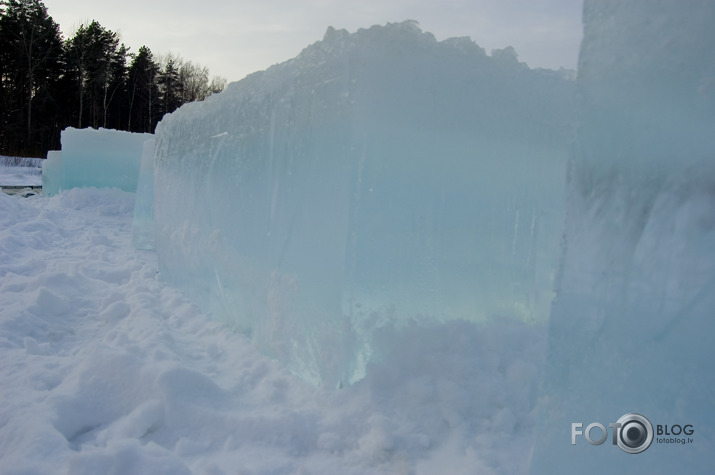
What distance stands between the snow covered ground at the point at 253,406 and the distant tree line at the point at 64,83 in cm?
2428

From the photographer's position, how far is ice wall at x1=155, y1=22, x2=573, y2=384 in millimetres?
1969

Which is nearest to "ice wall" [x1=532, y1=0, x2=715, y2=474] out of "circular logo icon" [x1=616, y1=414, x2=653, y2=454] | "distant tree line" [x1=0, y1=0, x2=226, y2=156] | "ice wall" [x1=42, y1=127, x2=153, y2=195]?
"circular logo icon" [x1=616, y1=414, x2=653, y2=454]

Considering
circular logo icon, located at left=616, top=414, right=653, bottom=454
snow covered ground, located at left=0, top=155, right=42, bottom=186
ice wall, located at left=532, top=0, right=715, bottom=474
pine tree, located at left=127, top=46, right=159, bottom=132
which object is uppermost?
pine tree, located at left=127, top=46, right=159, bottom=132

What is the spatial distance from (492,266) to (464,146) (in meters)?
0.60

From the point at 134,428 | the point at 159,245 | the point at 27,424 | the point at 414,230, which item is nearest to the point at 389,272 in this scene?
the point at 414,230

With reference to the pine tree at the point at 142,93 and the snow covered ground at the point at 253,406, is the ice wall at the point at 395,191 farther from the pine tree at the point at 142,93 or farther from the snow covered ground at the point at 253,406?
the pine tree at the point at 142,93

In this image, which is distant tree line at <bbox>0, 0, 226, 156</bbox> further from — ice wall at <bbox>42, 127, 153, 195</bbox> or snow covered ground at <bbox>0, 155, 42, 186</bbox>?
ice wall at <bbox>42, 127, 153, 195</bbox>

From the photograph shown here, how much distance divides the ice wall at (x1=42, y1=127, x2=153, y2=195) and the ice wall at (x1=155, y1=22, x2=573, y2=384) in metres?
8.76

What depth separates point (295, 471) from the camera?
1509mm

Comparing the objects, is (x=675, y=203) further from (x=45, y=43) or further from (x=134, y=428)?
(x=45, y=43)

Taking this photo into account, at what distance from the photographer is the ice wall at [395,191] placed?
1.97 metres

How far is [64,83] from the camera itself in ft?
81.1

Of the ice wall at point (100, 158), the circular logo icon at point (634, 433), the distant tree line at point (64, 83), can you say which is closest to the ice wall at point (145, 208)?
the ice wall at point (100, 158)

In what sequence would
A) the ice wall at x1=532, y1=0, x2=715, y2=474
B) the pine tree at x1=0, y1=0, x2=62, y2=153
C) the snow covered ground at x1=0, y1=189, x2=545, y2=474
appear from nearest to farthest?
the ice wall at x1=532, y1=0, x2=715, y2=474, the snow covered ground at x1=0, y1=189, x2=545, y2=474, the pine tree at x1=0, y1=0, x2=62, y2=153
